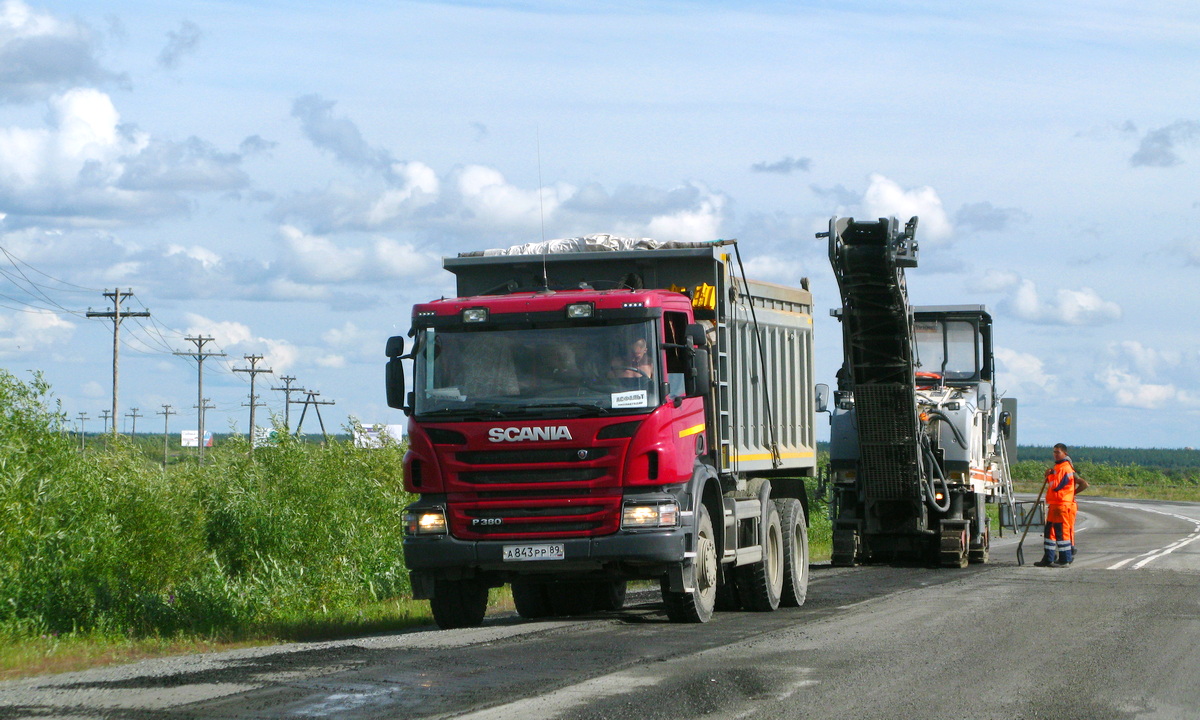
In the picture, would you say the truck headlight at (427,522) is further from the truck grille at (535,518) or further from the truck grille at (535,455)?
the truck grille at (535,455)

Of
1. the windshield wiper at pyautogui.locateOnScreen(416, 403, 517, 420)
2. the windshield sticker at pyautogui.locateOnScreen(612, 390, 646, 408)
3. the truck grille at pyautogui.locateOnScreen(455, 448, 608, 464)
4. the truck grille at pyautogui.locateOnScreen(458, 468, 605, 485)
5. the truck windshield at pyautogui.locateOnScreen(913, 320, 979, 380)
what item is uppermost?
the truck windshield at pyautogui.locateOnScreen(913, 320, 979, 380)

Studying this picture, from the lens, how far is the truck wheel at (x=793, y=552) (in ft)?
47.4

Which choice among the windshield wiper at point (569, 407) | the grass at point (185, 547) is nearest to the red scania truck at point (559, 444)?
the windshield wiper at point (569, 407)

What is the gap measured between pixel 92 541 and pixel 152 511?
3156 mm

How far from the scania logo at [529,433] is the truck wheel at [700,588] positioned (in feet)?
4.78

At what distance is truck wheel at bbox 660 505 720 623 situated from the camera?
38.4 feet

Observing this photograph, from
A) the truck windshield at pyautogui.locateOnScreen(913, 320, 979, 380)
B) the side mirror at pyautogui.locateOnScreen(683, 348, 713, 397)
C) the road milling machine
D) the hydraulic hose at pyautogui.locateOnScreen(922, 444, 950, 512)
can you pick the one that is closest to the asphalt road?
the side mirror at pyautogui.locateOnScreen(683, 348, 713, 397)

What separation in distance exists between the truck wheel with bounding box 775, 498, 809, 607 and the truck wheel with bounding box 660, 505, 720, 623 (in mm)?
Answer: 2343

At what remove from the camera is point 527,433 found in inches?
432

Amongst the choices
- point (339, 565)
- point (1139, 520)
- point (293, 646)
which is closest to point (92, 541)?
point (339, 565)

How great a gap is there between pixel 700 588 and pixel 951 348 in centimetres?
1214

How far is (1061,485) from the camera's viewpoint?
21.7 metres

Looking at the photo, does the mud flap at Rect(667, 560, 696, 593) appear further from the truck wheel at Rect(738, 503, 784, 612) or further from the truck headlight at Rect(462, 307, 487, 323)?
the truck headlight at Rect(462, 307, 487, 323)

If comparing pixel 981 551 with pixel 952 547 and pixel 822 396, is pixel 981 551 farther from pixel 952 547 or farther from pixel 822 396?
pixel 822 396
